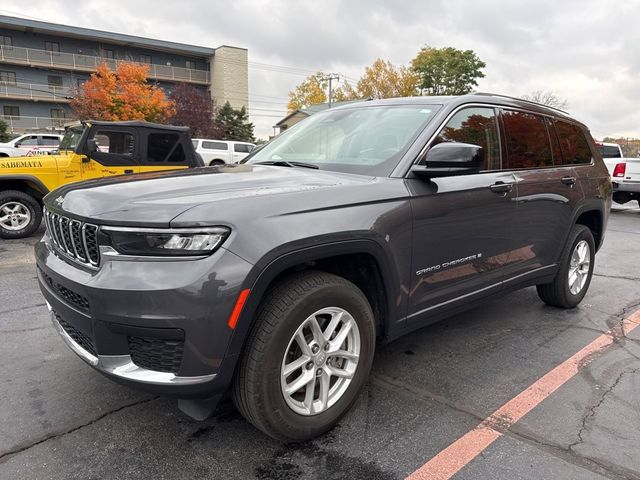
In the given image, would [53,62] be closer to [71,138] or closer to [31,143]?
[31,143]

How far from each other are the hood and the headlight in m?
0.04

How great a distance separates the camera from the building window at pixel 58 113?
141 feet

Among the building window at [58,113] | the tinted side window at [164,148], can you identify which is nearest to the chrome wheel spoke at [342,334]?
the tinted side window at [164,148]

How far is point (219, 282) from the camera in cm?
199

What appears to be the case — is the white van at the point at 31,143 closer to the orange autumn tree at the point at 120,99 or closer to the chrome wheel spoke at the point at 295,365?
the orange autumn tree at the point at 120,99

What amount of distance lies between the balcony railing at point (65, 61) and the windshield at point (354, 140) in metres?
40.4

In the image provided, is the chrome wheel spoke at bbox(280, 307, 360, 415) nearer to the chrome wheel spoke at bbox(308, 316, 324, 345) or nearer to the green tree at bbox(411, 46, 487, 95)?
the chrome wheel spoke at bbox(308, 316, 324, 345)

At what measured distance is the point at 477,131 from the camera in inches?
134

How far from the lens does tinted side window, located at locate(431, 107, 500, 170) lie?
3179mm

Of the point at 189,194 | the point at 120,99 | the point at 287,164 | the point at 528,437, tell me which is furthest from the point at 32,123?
the point at 528,437

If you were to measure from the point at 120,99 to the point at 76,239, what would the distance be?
36.6 m

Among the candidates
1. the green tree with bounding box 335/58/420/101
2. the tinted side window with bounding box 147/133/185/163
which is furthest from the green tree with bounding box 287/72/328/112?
the tinted side window with bounding box 147/133/185/163

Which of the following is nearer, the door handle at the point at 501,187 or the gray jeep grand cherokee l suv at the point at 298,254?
the gray jeep grand cherokee l suv at the point at 298,254

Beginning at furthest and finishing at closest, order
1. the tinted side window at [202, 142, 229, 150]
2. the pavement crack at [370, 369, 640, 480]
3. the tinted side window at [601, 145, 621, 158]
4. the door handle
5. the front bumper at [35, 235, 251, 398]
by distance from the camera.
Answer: the tinted side window at [202, 142, 229, 150], the tinted side window at [601, 145, 621, 158], the door handle, the pavement crack at [370, 369, 640, 480], the front bumper at [35, 235, 251, 398]
